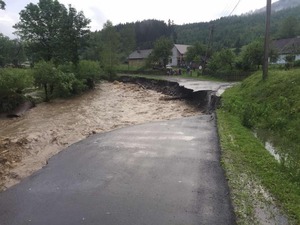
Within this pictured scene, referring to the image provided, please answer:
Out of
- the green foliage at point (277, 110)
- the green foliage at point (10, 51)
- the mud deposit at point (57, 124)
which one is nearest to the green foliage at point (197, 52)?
the mud deposit at point (57, 124)

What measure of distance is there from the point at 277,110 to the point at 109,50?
45698 mm

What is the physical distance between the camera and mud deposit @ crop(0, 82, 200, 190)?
10.4 meters

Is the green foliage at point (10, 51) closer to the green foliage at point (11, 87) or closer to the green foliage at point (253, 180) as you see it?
the green foliage at point (11, 87)

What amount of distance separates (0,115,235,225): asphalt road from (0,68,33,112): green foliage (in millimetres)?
12164

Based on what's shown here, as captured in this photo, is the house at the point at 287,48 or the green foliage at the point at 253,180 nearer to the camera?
the green foliage at the point at 253,180

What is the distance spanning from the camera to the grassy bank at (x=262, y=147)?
6113 mm

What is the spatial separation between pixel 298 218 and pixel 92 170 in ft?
18.7

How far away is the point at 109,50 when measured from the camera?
183ft

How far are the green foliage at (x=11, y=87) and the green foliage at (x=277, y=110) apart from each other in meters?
15.4

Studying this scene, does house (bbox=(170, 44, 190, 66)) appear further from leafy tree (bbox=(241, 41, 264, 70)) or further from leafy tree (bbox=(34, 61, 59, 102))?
leafy tree (bbox=(34, 61, 59, 102))

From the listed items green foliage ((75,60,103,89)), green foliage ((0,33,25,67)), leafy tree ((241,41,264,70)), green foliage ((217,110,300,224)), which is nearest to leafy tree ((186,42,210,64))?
leafy tree ((241,41,264,70))

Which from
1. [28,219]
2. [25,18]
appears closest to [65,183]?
[28,219]

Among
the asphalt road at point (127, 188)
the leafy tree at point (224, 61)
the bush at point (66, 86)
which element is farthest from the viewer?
the leafy tree at point (224, 61)

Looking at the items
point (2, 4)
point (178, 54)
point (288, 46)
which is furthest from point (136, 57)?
point (2, 4)
